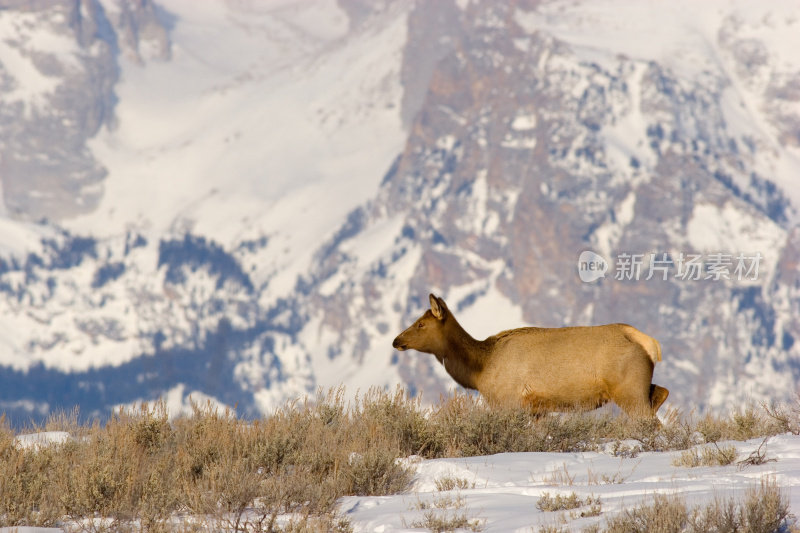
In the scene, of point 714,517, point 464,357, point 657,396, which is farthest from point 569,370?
point 714,517

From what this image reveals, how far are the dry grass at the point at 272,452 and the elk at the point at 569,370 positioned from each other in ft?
1.32

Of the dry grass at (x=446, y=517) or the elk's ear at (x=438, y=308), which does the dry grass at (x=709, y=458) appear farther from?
the elk's ear at (x=438, y=308)

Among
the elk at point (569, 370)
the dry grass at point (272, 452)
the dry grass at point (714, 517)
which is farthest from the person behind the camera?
the elk at point (569, 370)

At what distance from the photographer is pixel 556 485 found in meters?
10.3

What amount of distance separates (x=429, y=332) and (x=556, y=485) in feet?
17.7

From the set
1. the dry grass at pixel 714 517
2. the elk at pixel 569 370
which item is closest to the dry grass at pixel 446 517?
the dry grass at pixel 714 517

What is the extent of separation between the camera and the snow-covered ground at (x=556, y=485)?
353 inches

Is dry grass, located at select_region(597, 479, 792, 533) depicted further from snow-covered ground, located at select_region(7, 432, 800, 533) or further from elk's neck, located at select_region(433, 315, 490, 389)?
elk's neck, located at select_region(433, 315, 490, 389)

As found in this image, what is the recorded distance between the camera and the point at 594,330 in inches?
550

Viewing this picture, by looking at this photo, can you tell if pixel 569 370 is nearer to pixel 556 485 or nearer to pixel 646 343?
pixel 646 343

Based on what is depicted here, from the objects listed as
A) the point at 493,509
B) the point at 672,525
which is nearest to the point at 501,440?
the point at 493,509

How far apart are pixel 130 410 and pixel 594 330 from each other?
21.4 ft

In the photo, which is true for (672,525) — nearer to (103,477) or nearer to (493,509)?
(493,509)

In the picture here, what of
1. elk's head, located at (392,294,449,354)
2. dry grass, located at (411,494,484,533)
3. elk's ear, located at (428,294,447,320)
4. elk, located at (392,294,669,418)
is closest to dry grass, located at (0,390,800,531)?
elk, located at (392,294,669,418)
